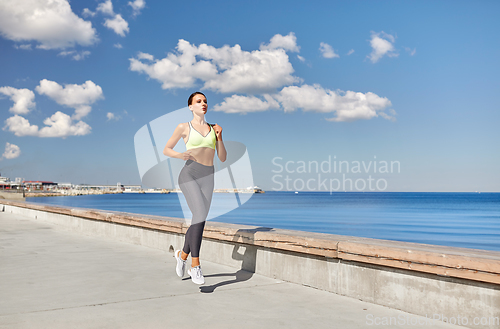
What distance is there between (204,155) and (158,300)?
62.6 inches

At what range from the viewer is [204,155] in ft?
14.3

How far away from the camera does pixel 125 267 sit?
5656 millimetres

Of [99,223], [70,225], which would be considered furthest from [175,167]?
[70,225]

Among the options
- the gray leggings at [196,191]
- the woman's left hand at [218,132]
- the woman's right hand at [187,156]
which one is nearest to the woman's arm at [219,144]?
the woman's left hand at [218,132]

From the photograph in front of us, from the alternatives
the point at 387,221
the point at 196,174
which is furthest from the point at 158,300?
the point at 387,221

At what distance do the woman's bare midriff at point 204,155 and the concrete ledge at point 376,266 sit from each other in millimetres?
1283

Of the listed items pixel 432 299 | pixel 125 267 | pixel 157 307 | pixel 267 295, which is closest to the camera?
Result: pixel 432 299

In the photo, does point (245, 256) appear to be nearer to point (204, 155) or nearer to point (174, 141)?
point (204, 155)

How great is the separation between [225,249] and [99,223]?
5343mm

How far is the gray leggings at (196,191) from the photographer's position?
4.29 metres

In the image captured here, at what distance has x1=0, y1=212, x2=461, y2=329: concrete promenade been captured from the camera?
10.6 feet

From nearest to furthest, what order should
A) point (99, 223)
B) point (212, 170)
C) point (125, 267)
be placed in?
point (212, 170) < point (125, 267) < point (99, 223)

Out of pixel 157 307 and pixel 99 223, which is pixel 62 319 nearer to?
pixel 157 307

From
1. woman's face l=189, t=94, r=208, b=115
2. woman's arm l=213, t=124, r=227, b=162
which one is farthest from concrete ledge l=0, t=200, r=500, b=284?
woman's face l=189, t=94, r=208, b=115
